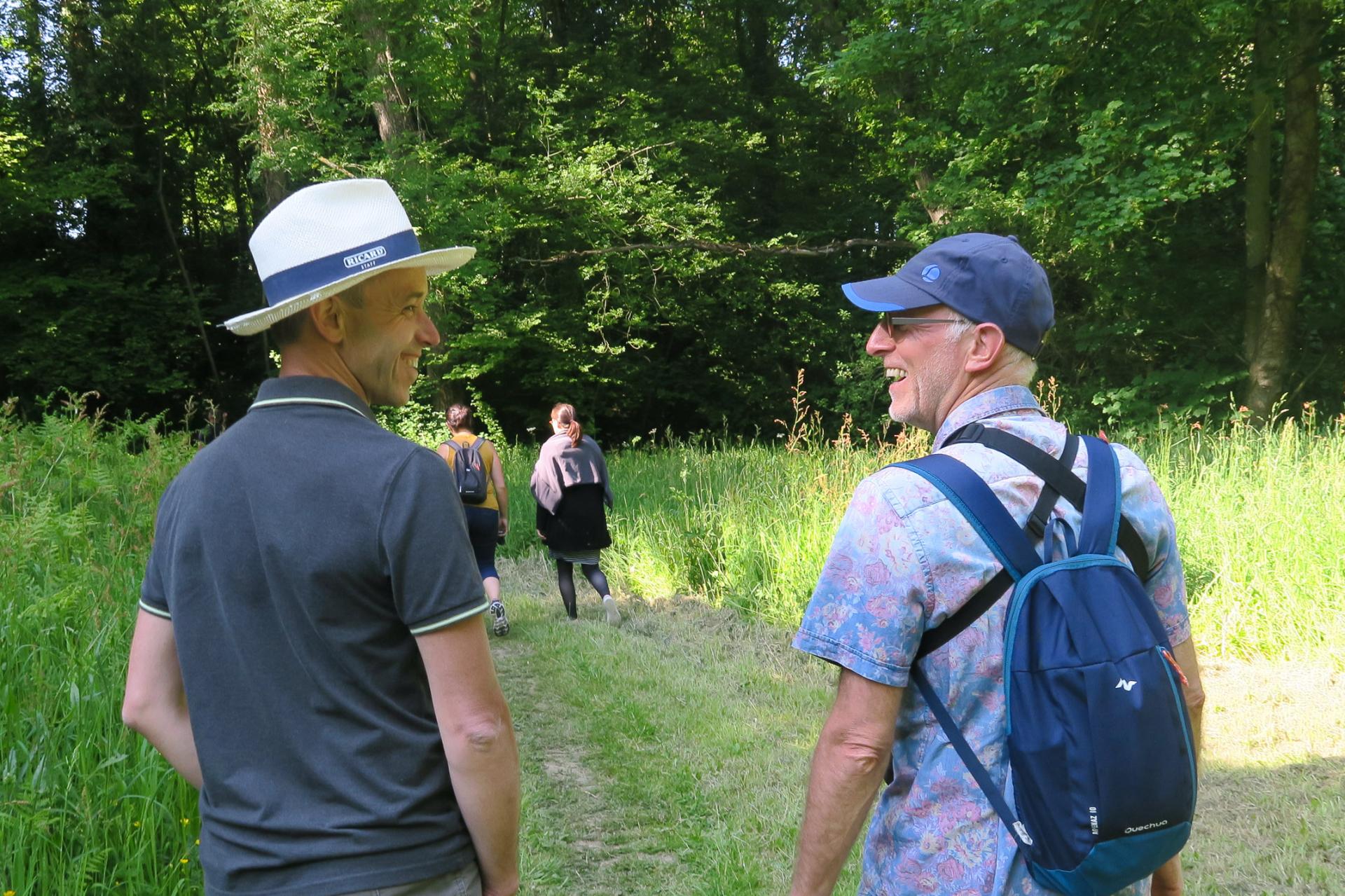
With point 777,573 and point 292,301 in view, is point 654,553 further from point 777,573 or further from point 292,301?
point 292,301

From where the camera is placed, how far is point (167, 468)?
755 centimetres

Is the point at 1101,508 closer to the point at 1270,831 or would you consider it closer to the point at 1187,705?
the point at 1187,705

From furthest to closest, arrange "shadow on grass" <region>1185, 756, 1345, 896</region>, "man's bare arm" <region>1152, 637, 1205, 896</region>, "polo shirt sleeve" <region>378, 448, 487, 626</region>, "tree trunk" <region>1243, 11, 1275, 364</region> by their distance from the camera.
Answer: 1. "tree trunk" <region>1243, 11, 1275, 364</region>
2. "shadow on grass" <region>1185, 756, 1345, 896</region>
3. "man's bare arm" <region>1152, 637, 1205, 896</region>
4. "polo shirt sleeve" <region>378, 448, 487, 626</region>

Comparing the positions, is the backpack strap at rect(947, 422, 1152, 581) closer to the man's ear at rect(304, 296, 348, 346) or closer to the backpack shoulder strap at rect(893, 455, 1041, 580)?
the backpack shoulder strap at rect(893, 455, 1041, 580)

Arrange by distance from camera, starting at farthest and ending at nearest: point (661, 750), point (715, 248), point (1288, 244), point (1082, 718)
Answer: point (715, 248) < point (1288, 244) < point (661, 750) < point (1082, 718)

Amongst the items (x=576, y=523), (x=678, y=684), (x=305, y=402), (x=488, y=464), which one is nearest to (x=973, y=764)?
(x=305, y=402)

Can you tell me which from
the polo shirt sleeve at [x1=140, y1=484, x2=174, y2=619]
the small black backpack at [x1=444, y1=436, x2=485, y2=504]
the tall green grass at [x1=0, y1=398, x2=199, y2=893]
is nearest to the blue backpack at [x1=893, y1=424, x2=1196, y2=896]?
the polo shirt sleeve at [x1=140, y1=484, x2=174, y2=619]

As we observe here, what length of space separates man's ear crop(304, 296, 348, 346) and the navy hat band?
0.04 m

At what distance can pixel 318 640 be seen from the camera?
64.1 inches

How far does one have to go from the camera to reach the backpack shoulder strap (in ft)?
5.56

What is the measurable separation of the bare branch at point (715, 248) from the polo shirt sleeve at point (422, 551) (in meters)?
20.0

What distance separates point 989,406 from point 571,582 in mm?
7544

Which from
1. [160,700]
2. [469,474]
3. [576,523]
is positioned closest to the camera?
[160,700]

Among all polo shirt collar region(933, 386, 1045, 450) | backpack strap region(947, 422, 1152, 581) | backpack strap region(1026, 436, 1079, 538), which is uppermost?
polo shirt collar region(933, 386, 1045, 450)
